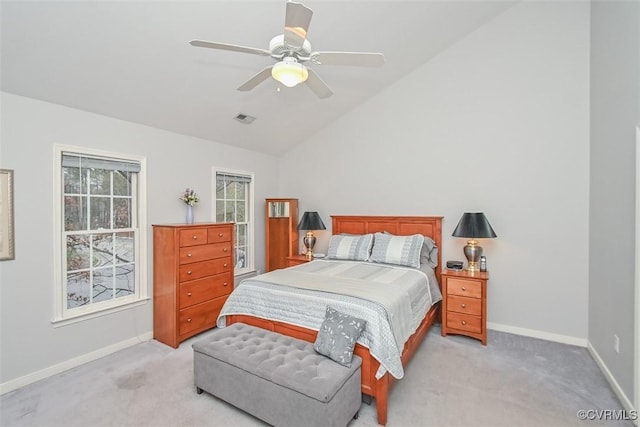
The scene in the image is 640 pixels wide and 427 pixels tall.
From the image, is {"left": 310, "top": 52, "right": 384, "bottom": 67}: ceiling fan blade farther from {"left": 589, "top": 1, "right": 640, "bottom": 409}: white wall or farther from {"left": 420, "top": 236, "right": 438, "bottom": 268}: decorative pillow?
{"left": 420, "top": 236, "right": 438, "bottom": 268}: decorative pillow

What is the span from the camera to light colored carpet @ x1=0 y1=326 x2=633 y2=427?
215cm

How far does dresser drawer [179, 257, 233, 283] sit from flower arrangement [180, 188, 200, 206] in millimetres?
778

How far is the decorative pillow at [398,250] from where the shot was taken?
12.1 feet

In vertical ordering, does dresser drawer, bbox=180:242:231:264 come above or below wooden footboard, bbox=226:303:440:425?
above

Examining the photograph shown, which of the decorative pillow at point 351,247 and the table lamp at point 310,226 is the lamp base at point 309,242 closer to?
the table lamp at point 310,226

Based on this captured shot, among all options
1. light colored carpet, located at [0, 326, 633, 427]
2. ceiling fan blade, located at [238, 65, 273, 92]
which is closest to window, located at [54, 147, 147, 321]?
light colored carpet, located at [0, 326, 633, 427]

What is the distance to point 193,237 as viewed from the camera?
3.44 m

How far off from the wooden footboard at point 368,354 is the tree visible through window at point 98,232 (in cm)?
141

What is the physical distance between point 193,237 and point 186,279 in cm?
47

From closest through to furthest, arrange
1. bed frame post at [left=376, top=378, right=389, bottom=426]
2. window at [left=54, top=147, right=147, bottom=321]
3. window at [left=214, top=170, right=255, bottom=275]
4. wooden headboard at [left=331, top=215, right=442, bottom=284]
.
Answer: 1. bed frame post at [left=376, top=378, right=389, bottom=426]
2. window at [left=54, top=147, right=147, bottom=321]
3. wooden headboard at [left=331, top=215, right=442, bottom=284]
4. window at [left=214, top=170, right=255, bottom=275]

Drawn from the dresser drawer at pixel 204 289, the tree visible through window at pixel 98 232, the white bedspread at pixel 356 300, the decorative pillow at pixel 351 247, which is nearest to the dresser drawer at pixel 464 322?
the white bedspread at pixel 356 300

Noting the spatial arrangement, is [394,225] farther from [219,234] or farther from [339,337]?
[339,337]

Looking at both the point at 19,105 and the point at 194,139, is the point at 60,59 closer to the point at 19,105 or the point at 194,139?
the point at 19,105

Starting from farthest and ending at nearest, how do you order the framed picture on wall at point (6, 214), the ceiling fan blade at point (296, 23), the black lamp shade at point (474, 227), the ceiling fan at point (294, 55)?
the black lamp shade at point (474, 227) → the framed picture on wall at point (6, 214) → the ceiling fan at point (294, 55) → the ceiling fan blade at point (296, 23)
